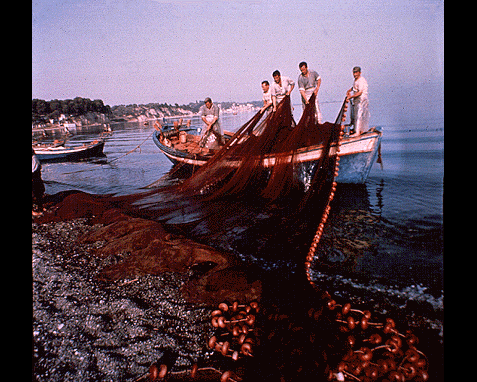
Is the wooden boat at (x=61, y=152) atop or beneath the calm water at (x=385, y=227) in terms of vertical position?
atop

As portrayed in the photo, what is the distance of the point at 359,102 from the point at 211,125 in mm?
5028

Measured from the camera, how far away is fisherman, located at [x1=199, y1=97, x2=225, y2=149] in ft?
32.9

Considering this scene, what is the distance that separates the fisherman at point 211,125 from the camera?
10023 mm

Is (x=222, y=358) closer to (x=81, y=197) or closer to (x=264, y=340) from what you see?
(x=264, y=340)

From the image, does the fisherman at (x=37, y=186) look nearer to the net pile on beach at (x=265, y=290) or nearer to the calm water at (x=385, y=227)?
the net pile on beach at (x=265, y=290)

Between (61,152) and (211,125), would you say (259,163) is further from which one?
(61,152)

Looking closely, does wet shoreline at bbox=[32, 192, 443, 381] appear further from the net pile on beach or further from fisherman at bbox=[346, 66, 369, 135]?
fisherman at bbox=[346, 66, 369, 135]

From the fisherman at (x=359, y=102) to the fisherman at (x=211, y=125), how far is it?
4.63 m

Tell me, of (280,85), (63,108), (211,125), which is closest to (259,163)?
(280,85)

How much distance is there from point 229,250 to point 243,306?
2023 mm

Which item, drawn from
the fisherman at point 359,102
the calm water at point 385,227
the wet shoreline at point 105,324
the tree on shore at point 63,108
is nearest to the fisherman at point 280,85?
the fisherman at point 359,102

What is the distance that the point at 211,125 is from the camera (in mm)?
10070
